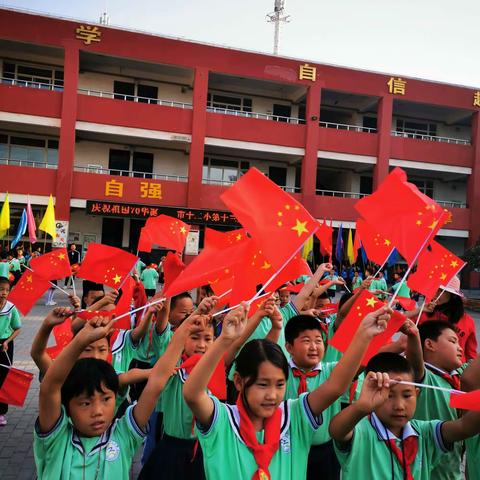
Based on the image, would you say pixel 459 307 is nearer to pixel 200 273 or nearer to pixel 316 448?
pixel 316 448

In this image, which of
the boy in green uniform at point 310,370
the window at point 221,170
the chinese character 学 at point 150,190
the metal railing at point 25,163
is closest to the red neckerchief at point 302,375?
the boy in green uniform at point 310,370

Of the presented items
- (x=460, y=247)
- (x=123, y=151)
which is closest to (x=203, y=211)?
(x=123, y=151)

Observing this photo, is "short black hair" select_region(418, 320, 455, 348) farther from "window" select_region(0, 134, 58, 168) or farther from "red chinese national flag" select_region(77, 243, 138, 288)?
"window" select_region(0, 134, 58, 168)

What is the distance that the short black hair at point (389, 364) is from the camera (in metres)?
1.94

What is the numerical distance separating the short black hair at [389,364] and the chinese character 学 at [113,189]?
45.3 ft

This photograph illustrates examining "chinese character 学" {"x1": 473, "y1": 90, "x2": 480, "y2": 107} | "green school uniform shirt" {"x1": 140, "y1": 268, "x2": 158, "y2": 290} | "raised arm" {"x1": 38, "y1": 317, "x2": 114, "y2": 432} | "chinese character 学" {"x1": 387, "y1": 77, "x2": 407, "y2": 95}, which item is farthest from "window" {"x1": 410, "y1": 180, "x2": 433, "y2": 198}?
"raised arm" {"x1": 38, "y1": 317, "x2": 114, "y2": 432}

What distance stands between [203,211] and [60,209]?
180 inches

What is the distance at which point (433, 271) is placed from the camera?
3.45 m

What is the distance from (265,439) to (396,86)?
1817 centimetres

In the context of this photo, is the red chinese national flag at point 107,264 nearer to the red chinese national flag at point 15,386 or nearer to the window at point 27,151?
the red chinese national flag at point 15,386

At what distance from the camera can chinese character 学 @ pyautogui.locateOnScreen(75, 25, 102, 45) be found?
14.5 meters

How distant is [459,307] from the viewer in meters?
3.57

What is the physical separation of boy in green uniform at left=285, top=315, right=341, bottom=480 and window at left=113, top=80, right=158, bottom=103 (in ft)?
48.4

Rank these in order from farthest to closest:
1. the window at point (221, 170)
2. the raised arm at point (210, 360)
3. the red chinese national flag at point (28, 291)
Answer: the window at point (221, 170), the red chinese national flag at point (28, 291), the raised arm at point (210, 360)
